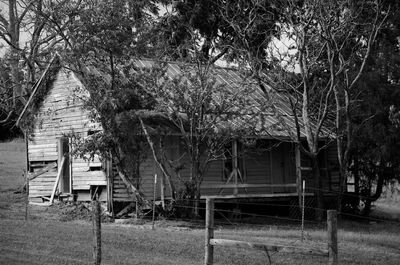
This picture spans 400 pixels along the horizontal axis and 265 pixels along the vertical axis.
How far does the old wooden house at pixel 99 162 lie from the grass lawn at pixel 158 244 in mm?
2655

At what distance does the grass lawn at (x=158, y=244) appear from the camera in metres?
11.8

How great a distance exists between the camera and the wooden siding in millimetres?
22203

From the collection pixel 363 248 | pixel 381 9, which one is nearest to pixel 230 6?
pixel 381 9

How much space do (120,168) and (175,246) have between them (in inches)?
290

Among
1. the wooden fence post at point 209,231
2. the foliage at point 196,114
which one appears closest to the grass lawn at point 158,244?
the wooden fence post at point 209,231

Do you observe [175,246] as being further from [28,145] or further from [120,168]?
[28,145]

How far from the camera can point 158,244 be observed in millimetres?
13539

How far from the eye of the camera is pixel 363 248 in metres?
14.9

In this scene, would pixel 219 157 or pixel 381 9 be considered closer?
pixel 219 157

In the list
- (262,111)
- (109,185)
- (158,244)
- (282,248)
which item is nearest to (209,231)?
(282,248)

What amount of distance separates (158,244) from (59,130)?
1137cm

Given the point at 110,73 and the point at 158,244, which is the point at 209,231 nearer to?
the point at 158,244

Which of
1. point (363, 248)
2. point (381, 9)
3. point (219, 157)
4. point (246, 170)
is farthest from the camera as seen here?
point (246, 170)

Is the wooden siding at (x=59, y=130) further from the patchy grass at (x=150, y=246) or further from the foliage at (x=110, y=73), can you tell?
the patchy grass at (x=150, y=246)
